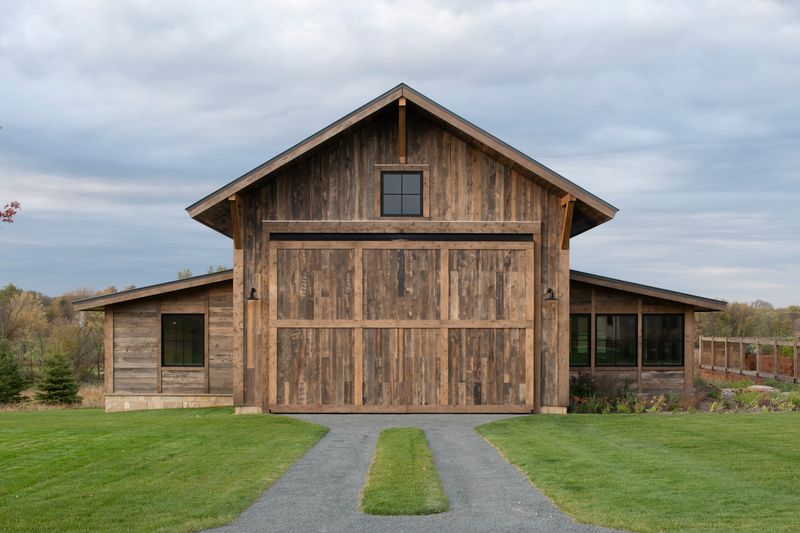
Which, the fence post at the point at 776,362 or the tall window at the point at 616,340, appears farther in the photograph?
the fence post at the point at 776,362

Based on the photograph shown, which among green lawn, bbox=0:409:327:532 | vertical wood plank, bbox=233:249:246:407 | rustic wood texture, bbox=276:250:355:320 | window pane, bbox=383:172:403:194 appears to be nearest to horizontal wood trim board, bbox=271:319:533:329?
rustic wood texture, bbox=276:250:355:320

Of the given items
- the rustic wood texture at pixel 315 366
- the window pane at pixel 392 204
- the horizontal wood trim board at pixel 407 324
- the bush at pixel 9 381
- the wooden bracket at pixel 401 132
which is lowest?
the bush at pixel 9 381

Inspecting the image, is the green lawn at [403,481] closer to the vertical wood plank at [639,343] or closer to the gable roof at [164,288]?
the gable roof at [164,288]

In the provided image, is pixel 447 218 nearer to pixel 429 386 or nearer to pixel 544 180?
pixel 544 180

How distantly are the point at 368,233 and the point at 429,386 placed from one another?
3.95m

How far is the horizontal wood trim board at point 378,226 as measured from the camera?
1942 cm

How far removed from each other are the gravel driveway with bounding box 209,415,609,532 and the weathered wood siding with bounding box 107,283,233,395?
796 cm

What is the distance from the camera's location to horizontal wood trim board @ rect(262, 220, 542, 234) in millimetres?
19422

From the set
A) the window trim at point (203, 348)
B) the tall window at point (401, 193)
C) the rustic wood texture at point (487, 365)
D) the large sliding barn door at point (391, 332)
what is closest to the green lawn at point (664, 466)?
the rustic wood texture at point (487, 365)

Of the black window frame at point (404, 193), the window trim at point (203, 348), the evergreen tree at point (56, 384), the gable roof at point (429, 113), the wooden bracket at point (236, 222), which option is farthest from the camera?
the evergreen tree at point (56, 384)

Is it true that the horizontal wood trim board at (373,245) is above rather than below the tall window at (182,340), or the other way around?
above

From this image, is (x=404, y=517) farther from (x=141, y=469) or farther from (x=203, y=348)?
(x=203, y=348)

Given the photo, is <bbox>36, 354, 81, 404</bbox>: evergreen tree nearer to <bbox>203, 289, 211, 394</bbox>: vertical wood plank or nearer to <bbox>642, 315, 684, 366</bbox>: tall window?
<bbox>203, 289, 211, 394</bbox>: vertical wood plank

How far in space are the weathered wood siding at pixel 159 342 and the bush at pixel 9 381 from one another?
24.3ft
